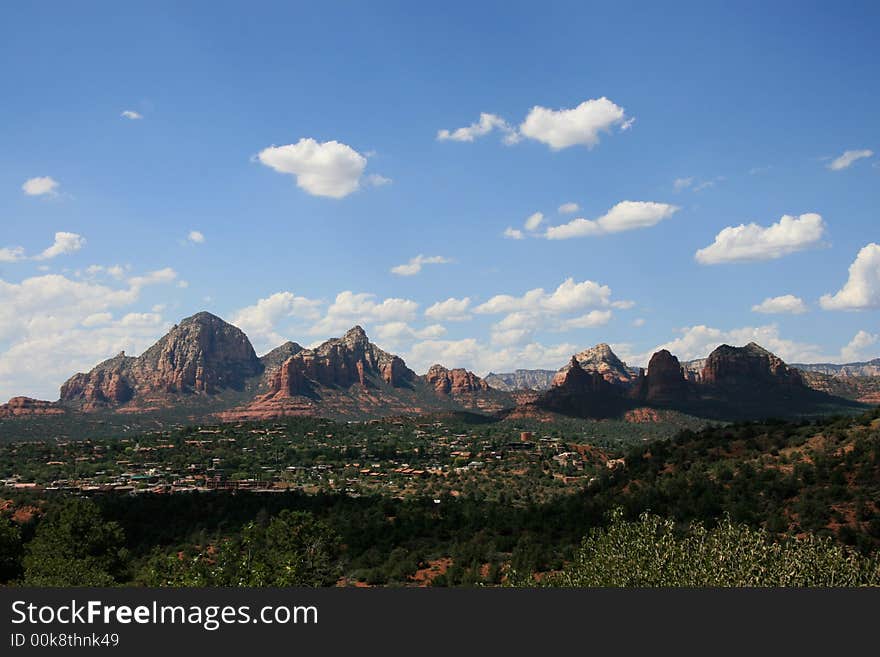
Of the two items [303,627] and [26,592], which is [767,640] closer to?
[303,627]

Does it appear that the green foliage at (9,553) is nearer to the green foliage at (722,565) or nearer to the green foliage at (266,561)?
the green foliage at (266,561)

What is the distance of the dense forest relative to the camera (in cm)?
3045

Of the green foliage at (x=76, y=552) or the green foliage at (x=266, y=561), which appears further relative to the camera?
the green foliage at (x=76, y=552)

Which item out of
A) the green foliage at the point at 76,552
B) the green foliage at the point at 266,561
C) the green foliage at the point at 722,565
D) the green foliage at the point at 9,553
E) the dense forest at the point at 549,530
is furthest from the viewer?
the green foliage at the point at 9,553

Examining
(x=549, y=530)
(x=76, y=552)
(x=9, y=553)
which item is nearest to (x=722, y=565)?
(x=549, y=530)

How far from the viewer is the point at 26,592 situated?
1953cm

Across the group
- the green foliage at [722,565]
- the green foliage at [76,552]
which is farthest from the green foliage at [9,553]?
the green foliage at [722,565]

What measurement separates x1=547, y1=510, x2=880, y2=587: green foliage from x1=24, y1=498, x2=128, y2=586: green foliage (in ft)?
113

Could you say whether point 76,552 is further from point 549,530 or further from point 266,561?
point 549,530

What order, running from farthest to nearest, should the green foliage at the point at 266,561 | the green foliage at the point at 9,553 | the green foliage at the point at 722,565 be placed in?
the green foliage at the point at 9,553, the green foliage at the point at 266,561, the green foliage at the point at 722,565

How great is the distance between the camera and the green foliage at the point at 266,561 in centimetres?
3703

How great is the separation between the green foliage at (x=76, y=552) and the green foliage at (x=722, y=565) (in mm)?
34464

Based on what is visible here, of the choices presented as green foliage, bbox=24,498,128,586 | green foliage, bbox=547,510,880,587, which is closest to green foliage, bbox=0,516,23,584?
green foliage, bbox=24,498,128,586

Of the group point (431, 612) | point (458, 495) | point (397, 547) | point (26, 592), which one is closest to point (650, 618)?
point (431, 612)
